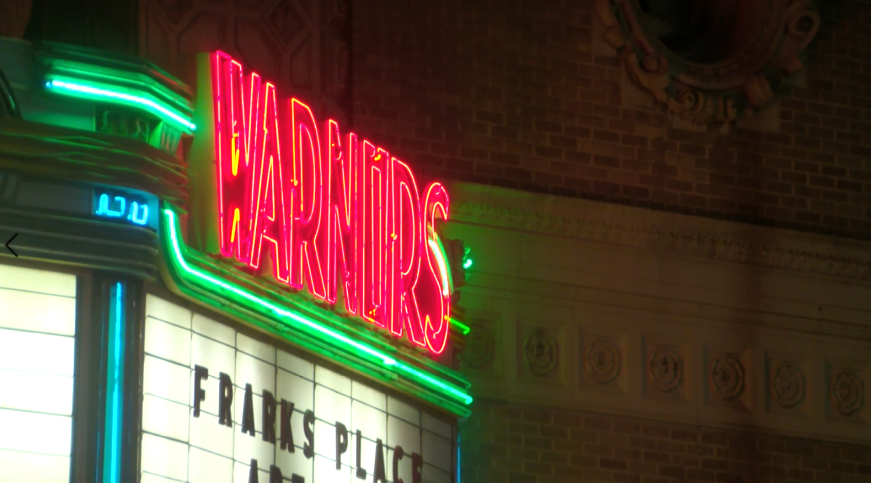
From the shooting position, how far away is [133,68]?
28.2 feet

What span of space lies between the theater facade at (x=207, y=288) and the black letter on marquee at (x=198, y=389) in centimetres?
2

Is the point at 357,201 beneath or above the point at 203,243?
above

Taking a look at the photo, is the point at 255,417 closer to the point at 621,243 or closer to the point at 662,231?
the point at 621,243

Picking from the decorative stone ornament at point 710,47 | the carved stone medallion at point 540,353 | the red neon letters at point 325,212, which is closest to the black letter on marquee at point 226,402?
the red neon letters at point 325,212

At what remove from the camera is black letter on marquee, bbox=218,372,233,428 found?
9180mm

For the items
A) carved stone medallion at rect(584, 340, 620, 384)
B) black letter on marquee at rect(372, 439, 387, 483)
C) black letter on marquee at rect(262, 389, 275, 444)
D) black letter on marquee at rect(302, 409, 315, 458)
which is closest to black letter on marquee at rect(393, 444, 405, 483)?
black letter on marquee at rect(372, 439, 387, 483)

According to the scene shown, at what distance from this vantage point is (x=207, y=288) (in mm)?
9062

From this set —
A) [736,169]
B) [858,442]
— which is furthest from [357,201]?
[858,442]

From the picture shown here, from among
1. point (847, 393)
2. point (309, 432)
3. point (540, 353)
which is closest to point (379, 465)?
point (309, 432)

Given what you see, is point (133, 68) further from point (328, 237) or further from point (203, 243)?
point (328, 237)

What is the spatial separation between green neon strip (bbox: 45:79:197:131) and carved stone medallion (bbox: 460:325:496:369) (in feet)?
15.8

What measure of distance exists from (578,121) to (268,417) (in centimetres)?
534

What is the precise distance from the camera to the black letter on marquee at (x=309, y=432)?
1004 centimetres

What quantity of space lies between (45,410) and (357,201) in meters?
3.28
